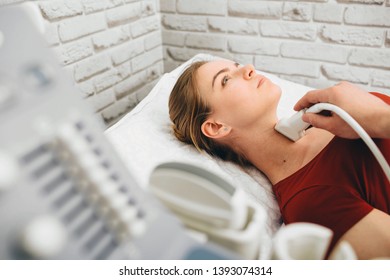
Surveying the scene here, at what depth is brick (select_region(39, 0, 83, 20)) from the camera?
1.14m

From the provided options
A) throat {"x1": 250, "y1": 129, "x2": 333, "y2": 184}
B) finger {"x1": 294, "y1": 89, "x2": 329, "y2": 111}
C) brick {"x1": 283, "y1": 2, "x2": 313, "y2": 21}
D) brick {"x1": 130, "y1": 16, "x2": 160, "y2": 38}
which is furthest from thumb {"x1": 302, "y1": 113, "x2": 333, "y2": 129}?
brick {"x1": 130, "y1": 16, "x2": 160, "y2": 38}

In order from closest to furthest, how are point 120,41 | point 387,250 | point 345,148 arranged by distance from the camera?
point 387,250, point 345,148, point 120,41

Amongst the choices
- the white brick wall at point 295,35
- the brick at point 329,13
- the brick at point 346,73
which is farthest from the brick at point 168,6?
the brick at point 346,73

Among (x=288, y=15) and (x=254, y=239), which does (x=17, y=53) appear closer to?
(x=254, y=239)

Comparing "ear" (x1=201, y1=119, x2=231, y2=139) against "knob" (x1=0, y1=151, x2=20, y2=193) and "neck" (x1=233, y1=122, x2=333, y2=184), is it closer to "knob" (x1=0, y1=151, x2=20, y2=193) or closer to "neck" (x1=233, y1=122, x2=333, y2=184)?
"neck" (x1=233, y1=122, x2=333, y2=184)

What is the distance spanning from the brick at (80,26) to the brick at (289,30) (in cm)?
74

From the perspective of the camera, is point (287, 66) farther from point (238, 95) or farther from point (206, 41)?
point (238, 95)

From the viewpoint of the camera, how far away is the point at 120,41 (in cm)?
152

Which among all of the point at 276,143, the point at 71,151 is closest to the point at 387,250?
the point at 276,143

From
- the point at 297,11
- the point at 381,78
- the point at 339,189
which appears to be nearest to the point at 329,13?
the point at 297,11

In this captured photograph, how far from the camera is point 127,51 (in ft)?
5.16

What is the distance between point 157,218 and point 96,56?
1121 mm

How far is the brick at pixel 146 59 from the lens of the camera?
65.0 inches

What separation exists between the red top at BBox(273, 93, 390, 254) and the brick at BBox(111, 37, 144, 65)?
938mm
